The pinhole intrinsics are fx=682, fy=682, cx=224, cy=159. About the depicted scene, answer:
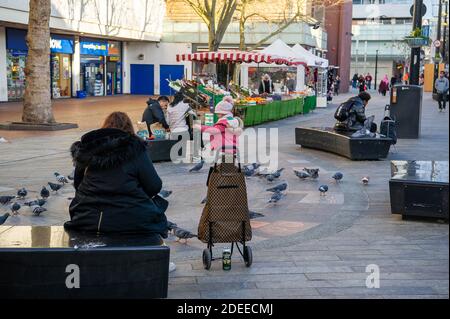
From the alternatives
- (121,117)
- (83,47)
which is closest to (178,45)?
(83,47)

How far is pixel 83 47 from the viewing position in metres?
40.3

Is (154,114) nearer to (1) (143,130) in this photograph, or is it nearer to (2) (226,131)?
(1) (143,130)

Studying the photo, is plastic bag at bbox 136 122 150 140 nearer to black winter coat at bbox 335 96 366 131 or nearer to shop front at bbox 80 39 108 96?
black winter coat at bbox 335 96 366 131

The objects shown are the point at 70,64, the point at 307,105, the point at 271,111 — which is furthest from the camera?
the point at 70,64

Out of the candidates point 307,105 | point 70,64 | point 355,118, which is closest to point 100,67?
point 70,64

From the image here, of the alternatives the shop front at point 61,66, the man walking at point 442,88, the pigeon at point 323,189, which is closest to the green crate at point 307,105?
the man walking at point 442,88

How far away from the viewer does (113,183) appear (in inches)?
199

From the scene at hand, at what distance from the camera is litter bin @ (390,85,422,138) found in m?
17.6

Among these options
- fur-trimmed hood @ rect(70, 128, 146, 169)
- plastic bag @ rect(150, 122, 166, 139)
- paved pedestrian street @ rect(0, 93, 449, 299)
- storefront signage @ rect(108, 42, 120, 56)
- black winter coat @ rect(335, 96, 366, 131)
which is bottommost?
paved pedestrian street @ rect(0, 93, 449, 299)

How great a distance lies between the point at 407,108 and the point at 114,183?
1402 centimetres

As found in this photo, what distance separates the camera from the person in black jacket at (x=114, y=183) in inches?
197

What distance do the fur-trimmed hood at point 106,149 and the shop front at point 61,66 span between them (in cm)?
3261

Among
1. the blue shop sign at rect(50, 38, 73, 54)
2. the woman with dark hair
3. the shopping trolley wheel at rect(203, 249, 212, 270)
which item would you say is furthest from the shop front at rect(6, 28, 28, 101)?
the shopping trolley wheel at rect(203, 249, 212, 270)
